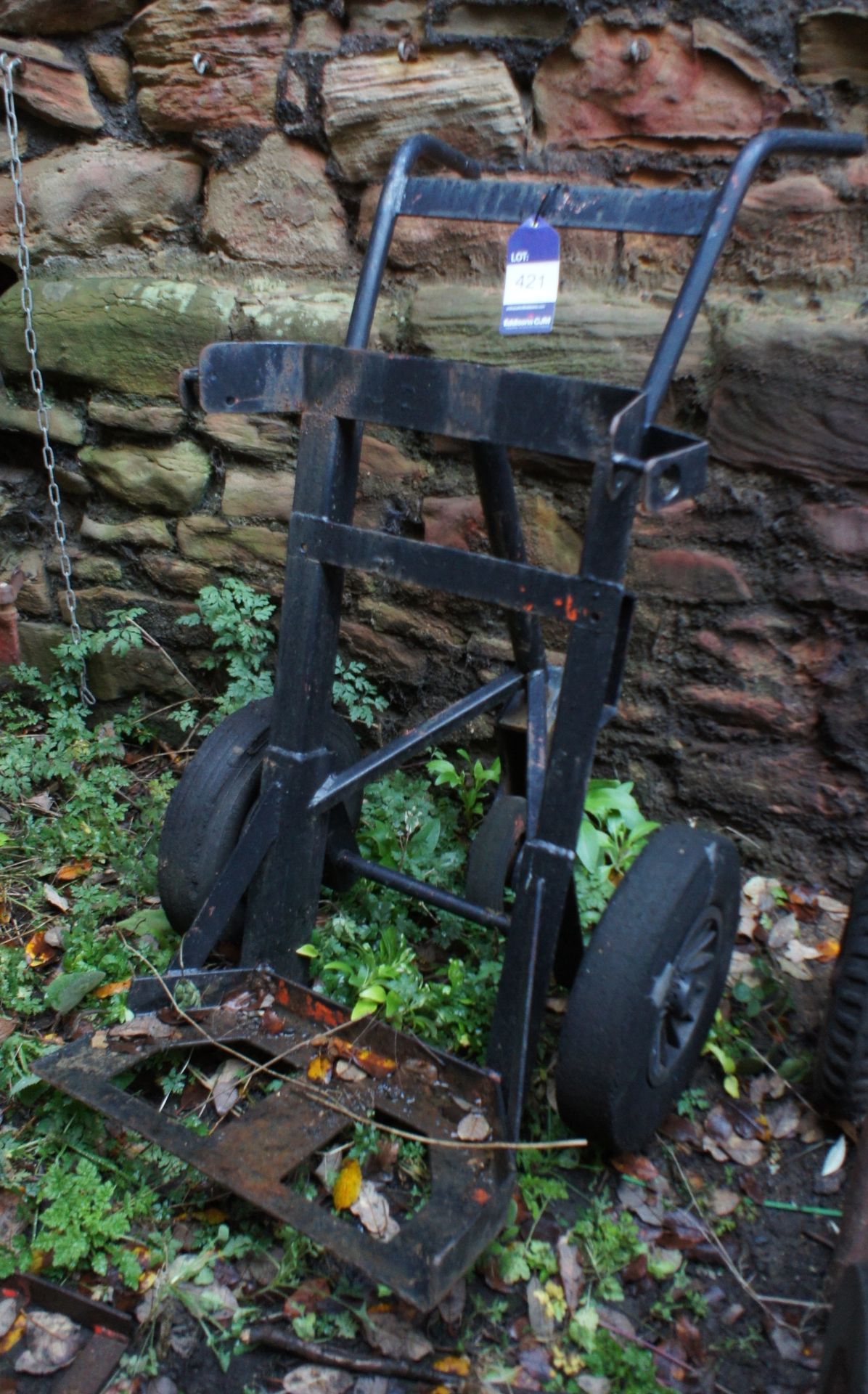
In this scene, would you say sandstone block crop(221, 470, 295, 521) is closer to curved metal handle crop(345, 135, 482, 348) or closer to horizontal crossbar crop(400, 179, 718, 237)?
curved metal handle crop(345, 135, 482, 348)

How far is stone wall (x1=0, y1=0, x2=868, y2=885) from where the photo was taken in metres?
2.29

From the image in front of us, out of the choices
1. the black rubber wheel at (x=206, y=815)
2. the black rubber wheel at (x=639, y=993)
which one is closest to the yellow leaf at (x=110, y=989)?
the black rubber wheel at (x=206, y=815)

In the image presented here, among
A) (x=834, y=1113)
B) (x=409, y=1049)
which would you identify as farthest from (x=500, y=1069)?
(x=834, y=1113)

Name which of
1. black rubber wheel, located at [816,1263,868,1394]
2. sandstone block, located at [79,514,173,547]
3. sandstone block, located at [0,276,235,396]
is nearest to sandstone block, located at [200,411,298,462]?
sandstone block, located at [0,276,235,396]

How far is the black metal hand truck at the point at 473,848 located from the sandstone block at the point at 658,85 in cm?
40

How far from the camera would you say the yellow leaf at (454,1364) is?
1.57m

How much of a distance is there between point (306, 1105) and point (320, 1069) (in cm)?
8

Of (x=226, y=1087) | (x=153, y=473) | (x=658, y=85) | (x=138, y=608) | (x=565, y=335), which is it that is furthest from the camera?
(x=138, y=608)

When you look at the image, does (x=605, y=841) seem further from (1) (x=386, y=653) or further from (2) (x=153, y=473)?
(2) (x=153, y=473)

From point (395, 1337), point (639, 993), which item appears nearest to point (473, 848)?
point (639, 993)

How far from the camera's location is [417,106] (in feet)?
8.09

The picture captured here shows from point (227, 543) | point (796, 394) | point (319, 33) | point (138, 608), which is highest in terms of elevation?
point (319, 33)

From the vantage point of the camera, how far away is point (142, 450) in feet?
9.63

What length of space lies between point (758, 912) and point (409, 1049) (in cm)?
108
